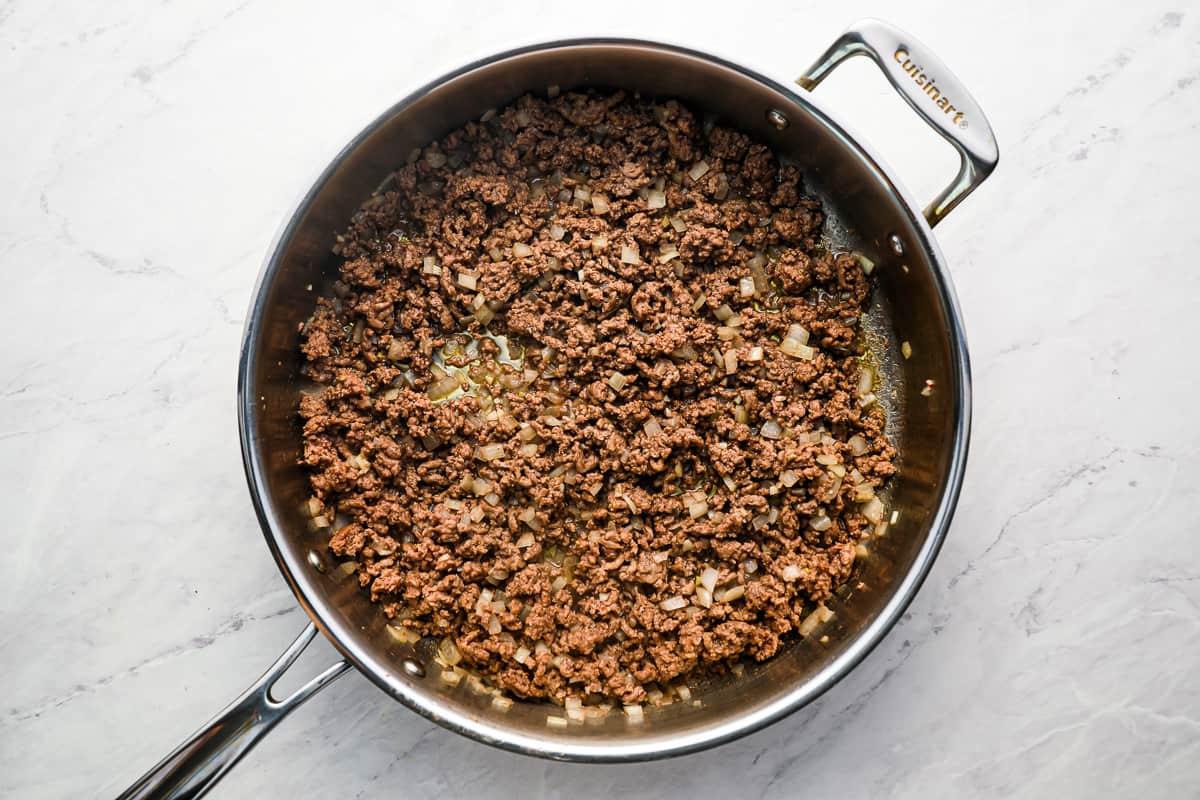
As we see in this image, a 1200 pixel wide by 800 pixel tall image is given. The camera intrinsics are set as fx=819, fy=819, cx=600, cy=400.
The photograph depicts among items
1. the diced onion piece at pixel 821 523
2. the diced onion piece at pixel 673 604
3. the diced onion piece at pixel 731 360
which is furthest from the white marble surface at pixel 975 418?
the diced onion piece at pixel 731 360

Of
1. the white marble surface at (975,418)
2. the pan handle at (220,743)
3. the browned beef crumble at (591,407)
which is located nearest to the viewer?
the pan handle at (220,743)

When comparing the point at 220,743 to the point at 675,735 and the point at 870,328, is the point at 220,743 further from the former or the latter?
the point at 870,328

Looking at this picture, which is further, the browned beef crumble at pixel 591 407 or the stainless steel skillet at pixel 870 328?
the browned beef crumble at pixel 591 407

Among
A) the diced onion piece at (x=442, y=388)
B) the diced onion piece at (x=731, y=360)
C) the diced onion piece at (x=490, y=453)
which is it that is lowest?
the diced onion piece at (x=490, y=453)

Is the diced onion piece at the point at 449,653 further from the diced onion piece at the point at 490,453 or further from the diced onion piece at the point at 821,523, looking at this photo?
the diced onion piece at the point at 821,523

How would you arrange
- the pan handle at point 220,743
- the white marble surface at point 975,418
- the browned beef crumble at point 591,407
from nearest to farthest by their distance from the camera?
the pan handle at point 220,743, the browned beef crumble at point 591,407, the white marble surface at point 975,418

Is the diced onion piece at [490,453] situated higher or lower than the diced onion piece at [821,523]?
higher

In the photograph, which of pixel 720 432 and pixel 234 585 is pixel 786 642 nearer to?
pixel 720 432

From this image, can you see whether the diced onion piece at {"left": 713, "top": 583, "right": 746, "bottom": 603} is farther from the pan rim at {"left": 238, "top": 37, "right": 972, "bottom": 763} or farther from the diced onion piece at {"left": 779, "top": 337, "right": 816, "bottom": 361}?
the diced onion piece at {"left": 779, "top": 337, "right": 816, "bottom": 361}
